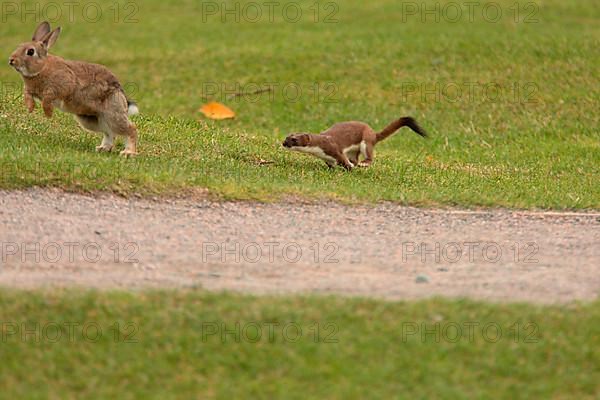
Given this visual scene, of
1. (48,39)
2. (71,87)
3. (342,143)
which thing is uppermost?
(48,39)

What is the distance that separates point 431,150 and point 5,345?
944 cm

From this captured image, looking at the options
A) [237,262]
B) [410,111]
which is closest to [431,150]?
[410,111]

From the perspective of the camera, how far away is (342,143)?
493 inches

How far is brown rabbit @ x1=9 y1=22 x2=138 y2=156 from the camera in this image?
37.3 ft

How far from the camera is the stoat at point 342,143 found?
40.2 feet

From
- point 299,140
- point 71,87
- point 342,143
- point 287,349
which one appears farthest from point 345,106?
point 287,349

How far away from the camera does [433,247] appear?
9.39m

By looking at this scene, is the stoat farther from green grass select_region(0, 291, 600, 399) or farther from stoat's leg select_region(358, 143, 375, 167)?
green grass select_region(0, 291, 600, 399)

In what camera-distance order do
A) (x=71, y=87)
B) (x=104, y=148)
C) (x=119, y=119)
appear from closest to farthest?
(x=71, y=87), (x=119, y=119), (x=104, y=148)

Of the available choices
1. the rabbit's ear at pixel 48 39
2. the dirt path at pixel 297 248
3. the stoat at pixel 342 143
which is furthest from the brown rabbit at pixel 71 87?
the stoat at pixel 342 143

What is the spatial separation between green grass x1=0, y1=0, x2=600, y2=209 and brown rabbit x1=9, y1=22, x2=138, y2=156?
411mm

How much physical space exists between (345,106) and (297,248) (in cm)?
918

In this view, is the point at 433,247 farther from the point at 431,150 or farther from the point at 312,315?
the point at 431,150

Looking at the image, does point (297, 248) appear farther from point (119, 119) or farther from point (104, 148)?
point (104, 148)
